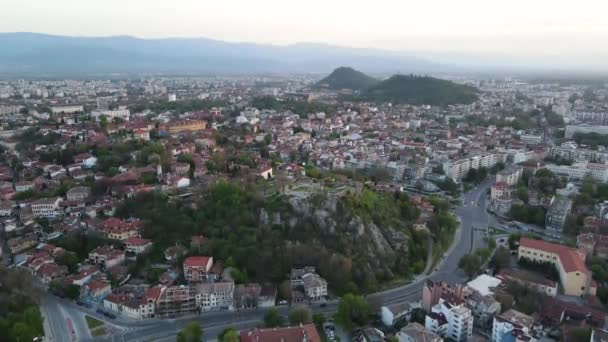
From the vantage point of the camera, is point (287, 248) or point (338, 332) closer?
point (338, 332)

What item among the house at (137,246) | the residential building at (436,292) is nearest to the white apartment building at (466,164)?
the residential building at (436,292)

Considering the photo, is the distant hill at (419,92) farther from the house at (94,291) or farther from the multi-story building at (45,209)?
the house at (94,291)

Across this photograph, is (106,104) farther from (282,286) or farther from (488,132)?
(282,286)

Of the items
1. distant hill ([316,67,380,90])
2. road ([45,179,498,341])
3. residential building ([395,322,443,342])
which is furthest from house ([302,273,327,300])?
distant hill ([316,67,380,90])

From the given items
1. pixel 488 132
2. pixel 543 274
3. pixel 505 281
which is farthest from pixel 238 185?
pixel 488 132

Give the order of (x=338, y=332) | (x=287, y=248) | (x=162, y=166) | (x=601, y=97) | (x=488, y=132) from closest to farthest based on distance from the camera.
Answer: (x=338, y=332) → (x=287, y=248) → (x=162, y=166) → (x=488, y=132) → (x=601, y=97)

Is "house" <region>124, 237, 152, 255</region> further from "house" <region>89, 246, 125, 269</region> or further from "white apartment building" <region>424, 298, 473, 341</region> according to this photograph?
"white apartment building" <region>424, 298, 473, 341</region>
